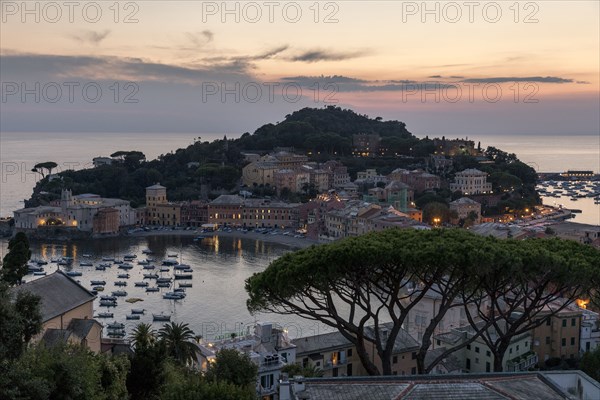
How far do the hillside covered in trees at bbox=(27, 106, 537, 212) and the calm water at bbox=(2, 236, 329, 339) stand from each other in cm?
957

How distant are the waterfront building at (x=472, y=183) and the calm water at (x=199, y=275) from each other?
608 inches

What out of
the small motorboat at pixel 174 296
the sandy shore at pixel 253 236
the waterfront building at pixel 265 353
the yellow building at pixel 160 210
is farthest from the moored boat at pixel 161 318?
the yellow building at pixel 160 210

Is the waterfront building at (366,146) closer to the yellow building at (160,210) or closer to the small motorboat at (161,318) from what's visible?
the yellow building at (160,210)

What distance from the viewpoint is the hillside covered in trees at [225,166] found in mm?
45188

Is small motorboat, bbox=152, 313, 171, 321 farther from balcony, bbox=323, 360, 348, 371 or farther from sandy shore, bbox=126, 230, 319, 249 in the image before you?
sandy shore, bbox=126, 230, 319, 249

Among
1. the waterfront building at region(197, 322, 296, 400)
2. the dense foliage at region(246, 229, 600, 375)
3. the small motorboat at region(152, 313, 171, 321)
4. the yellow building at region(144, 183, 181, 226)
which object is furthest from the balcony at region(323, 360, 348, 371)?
the yellow building at region(144, 183, 181, 226)

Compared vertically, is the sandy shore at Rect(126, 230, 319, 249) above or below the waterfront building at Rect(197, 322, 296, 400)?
below

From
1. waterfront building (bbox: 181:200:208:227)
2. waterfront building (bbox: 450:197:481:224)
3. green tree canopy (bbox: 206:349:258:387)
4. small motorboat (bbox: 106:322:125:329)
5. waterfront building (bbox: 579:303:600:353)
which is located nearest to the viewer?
green tree canopy (bbox: 206:349:258:387)

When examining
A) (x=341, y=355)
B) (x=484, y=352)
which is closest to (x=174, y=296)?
(x=341, y=355)

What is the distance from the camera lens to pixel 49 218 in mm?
37781

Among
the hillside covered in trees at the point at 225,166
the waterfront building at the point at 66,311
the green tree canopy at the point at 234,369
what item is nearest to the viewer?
the green tree canopy at the point at 234,369

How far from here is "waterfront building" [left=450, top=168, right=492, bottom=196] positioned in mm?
43875

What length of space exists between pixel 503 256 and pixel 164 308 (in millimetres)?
15100

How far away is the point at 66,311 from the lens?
10.8 m
